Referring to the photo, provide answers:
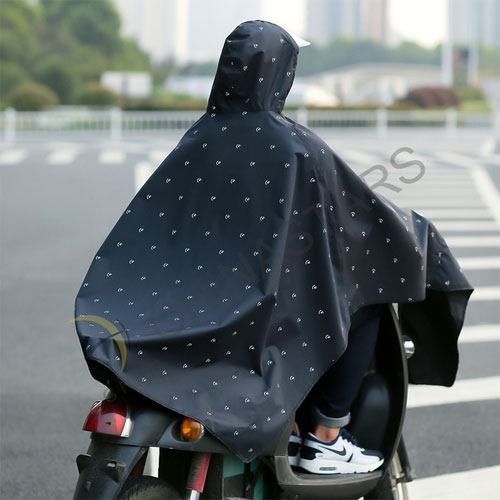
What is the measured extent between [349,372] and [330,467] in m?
0.29

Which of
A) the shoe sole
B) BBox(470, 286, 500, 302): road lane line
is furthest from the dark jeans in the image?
BBox(470, 286, 500, 302): road lane line

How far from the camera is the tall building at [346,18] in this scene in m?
148

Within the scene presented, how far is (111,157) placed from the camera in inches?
750

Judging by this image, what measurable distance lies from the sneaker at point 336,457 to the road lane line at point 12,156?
15841 mm

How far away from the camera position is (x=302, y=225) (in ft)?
8.24

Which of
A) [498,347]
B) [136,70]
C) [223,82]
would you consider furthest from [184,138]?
[136,70]

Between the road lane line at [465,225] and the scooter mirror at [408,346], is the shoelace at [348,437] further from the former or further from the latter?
the road lane line at [465,225]

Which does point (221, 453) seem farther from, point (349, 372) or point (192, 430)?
point (349, 372)

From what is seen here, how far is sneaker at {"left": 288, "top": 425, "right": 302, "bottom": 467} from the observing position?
2857 mm

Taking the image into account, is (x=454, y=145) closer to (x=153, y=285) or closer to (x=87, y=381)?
(x=87, y=381)

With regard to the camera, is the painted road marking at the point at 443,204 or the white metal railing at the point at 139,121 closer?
the painted road marking at the point at 443,204

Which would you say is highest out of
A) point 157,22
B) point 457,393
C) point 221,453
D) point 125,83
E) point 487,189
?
point 157,22

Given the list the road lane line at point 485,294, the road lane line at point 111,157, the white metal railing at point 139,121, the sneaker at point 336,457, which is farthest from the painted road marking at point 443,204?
Answer: the white metal railing at point 139,121

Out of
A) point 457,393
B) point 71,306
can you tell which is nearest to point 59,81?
point 71,306
